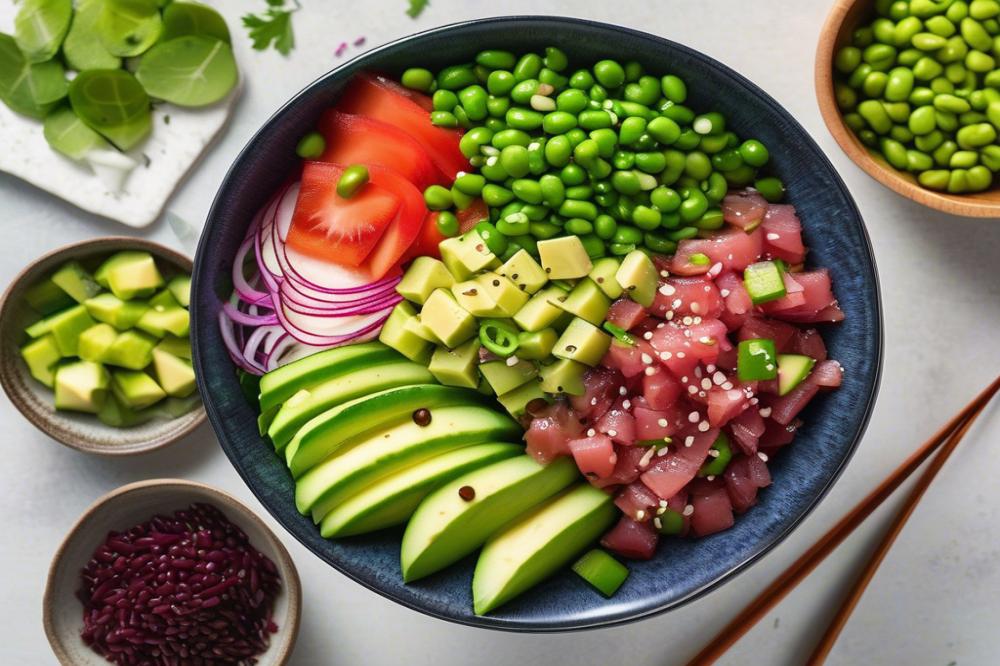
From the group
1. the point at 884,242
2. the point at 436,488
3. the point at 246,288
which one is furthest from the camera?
the point at 884,242

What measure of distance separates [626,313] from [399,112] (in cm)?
84

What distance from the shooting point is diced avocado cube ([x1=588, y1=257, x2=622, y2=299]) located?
2.32 metres

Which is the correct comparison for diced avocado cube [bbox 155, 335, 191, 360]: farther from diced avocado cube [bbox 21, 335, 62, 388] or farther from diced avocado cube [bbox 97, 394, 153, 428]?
diced avocado cube [bbox 21, 335, 62, 388]

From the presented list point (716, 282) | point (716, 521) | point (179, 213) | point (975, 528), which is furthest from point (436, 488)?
point (975, 528)

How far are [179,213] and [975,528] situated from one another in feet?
9.11

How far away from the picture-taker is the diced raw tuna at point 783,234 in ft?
7.70

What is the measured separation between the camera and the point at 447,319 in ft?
7.55

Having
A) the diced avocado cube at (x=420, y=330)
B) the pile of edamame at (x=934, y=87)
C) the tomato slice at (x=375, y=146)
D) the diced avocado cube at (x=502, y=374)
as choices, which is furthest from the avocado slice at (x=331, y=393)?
the pile of edamame at (x=934, y=87)

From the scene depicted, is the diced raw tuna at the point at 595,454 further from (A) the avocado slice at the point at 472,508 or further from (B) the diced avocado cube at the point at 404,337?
(B) the diced avocado cube at the point at 404,337

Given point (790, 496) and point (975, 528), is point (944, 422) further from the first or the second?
point (790, 496)

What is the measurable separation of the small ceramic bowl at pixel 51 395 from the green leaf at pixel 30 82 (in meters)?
0.50

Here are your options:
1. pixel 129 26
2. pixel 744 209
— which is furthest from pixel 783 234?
pixel 129 26

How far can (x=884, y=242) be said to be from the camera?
2.74 m

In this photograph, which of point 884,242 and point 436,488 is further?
point 884,242
